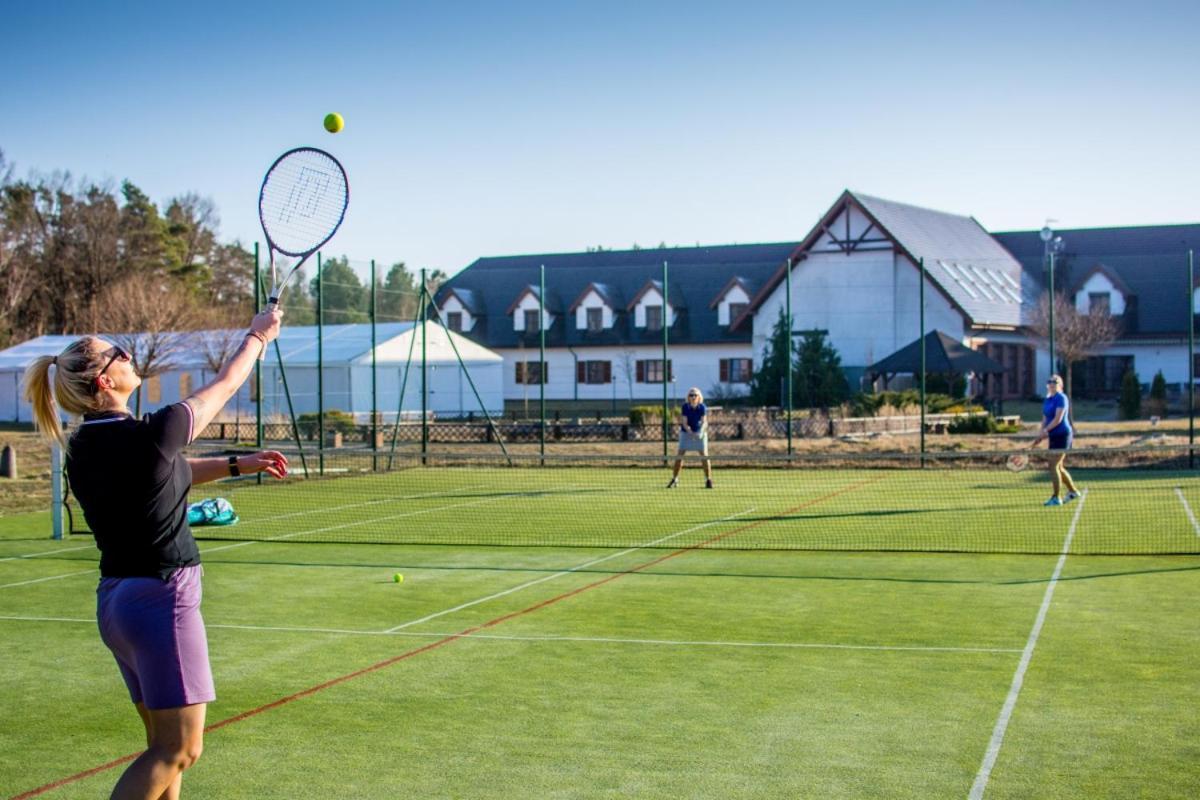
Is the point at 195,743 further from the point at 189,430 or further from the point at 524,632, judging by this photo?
the point at 524,632

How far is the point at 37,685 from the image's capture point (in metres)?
8.45

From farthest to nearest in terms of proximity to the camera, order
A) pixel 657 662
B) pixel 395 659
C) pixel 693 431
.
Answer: pixel 693 431 → pixel 395 659 → pixel 657 662

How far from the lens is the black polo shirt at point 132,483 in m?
4.45

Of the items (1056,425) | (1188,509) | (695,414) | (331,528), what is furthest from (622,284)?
(331,528)

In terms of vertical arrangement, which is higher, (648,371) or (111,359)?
(648,371)

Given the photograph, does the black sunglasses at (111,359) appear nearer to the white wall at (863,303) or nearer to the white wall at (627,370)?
the white wall at (863,303)

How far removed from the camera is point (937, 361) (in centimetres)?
4134

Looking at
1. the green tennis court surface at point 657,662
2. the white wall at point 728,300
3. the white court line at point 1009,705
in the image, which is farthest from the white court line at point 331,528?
the white wall at point 728,300

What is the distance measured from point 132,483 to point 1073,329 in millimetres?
41706

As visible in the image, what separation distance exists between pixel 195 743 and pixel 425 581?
8.14m

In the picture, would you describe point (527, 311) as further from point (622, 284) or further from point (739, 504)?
point (739, 504)

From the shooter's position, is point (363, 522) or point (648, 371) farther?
point (648, 371)

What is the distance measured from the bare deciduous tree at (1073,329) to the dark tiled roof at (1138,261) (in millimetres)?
1779

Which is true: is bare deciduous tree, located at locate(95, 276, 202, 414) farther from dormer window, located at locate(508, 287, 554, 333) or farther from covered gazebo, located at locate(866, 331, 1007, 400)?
covered gazebo, located at locate(866, 331, 1007, 400)
